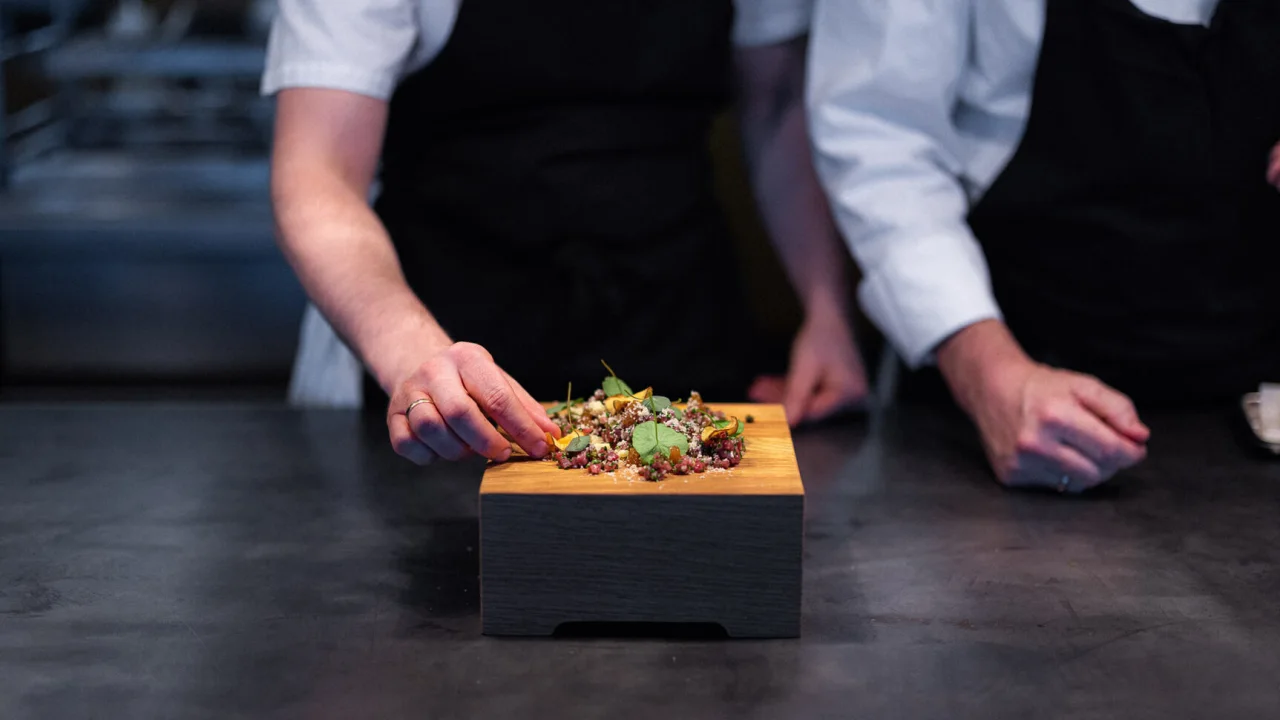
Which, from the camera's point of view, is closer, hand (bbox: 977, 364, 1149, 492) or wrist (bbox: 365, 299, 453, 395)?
wrist (bbox: 365, 299, 453, 395)

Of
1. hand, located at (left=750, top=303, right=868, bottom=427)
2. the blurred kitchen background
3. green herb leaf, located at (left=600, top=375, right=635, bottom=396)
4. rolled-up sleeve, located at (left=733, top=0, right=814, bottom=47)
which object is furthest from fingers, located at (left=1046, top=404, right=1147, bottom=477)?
the blurred kitchen background

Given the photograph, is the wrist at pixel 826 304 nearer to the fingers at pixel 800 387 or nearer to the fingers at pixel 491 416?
the fingers at pixel 800 387

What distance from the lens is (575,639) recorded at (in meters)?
0.88

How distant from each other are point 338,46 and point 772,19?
571 mm

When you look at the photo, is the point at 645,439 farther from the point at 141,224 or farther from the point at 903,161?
the point at 141,224

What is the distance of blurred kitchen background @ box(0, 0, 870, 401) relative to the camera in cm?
226

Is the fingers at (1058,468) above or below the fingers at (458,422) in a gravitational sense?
below

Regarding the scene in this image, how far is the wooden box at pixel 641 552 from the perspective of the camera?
86 cm

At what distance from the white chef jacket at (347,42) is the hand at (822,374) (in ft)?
1.85

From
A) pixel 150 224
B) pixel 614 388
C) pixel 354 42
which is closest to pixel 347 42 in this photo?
pixel 354 42

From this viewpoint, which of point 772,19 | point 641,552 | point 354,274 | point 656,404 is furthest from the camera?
point 772,19

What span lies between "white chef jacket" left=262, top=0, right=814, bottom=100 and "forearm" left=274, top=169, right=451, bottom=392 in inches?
4.0

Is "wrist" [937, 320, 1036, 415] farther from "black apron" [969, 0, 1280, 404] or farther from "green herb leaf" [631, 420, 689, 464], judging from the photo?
"green herb leaf" [631, 420, 689, 464]

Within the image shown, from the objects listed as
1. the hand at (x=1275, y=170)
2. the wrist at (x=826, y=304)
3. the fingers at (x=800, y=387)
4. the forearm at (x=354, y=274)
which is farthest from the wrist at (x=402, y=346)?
the hand at (x=1275, y=170)
